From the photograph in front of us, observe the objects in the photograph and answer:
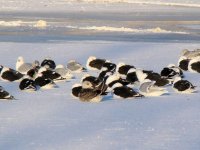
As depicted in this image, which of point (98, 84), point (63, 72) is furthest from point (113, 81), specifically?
point (63, 72)

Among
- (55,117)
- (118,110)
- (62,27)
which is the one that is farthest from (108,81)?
(62,27)

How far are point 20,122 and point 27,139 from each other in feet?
3.65

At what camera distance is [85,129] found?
27.8 feet

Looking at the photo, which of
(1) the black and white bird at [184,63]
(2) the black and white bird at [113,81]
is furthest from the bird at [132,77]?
(1) the black and white bird at [184,63]

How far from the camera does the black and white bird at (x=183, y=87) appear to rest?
37.7 ft

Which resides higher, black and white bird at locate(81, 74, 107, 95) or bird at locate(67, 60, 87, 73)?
black and white bird at locate(81, 74, 107, 95)

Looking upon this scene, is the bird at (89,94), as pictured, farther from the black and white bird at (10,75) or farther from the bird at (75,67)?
the bird at (75,67)

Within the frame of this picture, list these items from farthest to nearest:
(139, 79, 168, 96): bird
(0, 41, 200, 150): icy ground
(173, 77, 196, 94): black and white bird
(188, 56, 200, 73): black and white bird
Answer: (188, 56, 200, 73): black and white bird → (173, 77, 196, 94): black and white bird → (139, 79, 168, 96): bird → (0, 41, 200, 150): icy ground

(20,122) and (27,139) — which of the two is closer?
(27,139)

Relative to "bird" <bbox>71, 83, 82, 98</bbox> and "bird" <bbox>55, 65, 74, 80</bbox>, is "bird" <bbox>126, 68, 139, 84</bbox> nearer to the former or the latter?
"bird" <bbox>55, 65, 74, 80</bbox>

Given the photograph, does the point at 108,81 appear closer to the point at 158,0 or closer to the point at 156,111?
the point at 156,111

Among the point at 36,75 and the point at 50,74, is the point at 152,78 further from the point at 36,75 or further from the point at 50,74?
the point at 36,75

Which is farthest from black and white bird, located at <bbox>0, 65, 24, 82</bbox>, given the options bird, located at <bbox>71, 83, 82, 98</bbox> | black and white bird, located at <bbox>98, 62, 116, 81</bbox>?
bird, located at <bbox>71, 83, 82, 98</bbox>

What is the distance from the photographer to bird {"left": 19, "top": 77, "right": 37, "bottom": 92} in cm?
1154
